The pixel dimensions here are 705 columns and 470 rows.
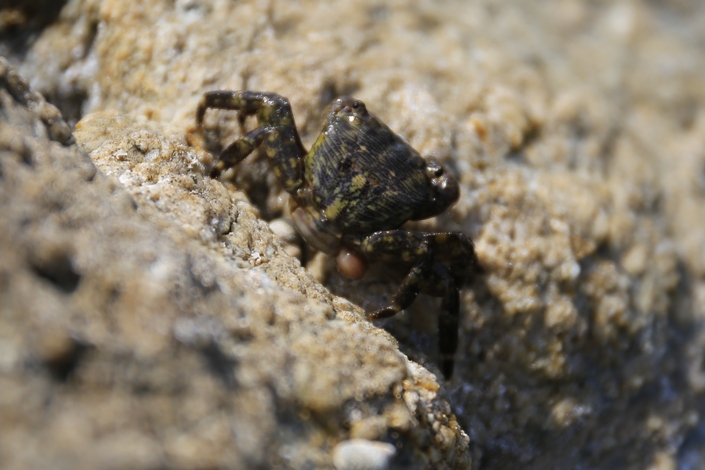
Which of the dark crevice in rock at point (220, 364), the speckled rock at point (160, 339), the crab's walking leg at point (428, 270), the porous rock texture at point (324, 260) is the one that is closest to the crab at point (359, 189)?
the crab's walking leg at point (428, 270)

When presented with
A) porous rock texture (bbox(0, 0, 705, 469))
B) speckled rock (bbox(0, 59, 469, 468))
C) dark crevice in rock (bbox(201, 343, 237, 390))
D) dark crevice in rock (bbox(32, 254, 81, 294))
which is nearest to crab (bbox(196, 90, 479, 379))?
porous rock texture (bbox(0, 0, 705, 469))

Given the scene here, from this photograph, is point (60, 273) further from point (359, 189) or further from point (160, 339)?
point (359, 189)

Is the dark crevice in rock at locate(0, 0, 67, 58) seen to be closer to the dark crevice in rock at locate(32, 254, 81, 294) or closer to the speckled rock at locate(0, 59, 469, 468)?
the speckled rock at locate(0, 59, 469, 468)

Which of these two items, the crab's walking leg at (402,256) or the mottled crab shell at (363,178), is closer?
the crab's walking leg at (402,256)

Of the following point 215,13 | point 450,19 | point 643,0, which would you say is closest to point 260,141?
point 215,13

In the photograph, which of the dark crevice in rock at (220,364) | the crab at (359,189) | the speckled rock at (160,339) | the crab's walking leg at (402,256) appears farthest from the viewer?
the crab at (359,189)

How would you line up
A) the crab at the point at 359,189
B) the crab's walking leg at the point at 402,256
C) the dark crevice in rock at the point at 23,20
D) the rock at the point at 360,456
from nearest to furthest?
the rock at the point at 360,456, the crab's walking leg at the point at 402,256, the crab at the point at 359,189, the dark crevice in rock at the point at 23,20

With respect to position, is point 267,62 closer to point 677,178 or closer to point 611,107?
point 611,107

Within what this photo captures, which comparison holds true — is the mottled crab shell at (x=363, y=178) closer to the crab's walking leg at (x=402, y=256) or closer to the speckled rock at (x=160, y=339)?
the crab's walking leg at (x=402, y=256)

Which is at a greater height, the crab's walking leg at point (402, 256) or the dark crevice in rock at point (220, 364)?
the dark crevice in rock at point (220, 364)
